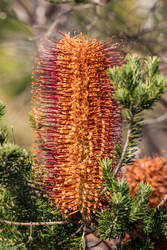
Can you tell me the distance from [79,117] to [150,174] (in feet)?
1.57

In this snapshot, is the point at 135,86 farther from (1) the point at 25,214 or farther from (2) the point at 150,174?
(2) the point at 150,174

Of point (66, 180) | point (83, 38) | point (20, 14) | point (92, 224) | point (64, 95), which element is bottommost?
point (92, 224)

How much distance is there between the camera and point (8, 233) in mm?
501

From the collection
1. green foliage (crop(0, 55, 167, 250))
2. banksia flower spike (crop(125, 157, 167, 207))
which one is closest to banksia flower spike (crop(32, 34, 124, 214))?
green foliage (crop(0, 55, 167, 250))

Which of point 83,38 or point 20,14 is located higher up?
point 20,14

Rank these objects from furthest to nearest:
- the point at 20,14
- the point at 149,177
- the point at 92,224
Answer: the point at 20,14
the point at 149,177
the point at 92,224

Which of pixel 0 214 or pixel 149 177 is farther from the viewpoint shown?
pixel 149 177

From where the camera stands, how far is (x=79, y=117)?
475mm

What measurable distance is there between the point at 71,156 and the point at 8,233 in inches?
7.4

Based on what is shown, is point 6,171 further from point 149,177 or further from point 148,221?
point 149,177

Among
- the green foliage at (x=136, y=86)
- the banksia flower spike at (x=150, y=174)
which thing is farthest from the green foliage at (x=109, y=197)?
the banksia flower spike at (x=150, y=174)

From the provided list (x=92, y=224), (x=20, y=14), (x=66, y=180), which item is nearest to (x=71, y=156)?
(x=66, y=180)

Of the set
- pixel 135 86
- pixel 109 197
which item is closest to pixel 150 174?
pixel 109 197

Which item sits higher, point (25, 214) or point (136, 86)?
point (136, 86)
